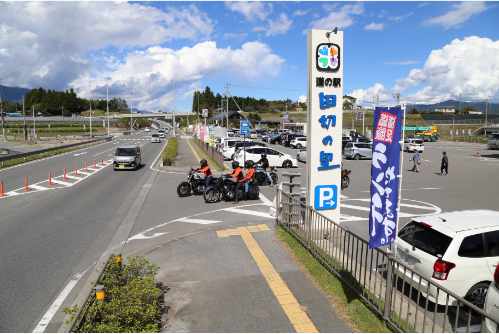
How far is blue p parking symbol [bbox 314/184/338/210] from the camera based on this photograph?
990cm

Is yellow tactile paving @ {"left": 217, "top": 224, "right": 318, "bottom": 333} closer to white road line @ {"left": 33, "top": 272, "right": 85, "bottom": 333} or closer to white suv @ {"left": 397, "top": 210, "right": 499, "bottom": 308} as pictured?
white suv @ {"left": 397, "top": 210, "right": 499, "bottom": 308}

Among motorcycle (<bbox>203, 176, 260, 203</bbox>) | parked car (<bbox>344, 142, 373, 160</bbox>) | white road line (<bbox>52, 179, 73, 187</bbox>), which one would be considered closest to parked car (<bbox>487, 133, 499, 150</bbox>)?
parked car (<bbox>344, 142, 373, 160</bbox>)

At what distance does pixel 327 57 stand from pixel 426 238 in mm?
5194

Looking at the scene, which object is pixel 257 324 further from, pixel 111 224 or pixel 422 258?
pixel 111 224

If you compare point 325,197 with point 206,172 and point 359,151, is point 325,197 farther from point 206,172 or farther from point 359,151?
point 359,151

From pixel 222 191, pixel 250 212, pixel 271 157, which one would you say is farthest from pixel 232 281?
pixel 271 157

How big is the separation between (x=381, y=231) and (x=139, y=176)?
19.2 metres

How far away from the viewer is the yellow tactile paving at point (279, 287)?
5703 mm

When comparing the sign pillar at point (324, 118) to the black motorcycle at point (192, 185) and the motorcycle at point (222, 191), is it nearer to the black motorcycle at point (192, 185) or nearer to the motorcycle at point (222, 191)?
the motorcycle at point (222, 191)

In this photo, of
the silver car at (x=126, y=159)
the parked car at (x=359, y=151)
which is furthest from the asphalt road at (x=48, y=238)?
the parked car at (x=359, y=151)

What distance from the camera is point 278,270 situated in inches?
308

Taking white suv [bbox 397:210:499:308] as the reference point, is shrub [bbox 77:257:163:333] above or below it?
below

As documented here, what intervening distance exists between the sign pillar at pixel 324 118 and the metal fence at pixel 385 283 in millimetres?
776

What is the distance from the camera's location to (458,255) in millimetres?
6082
